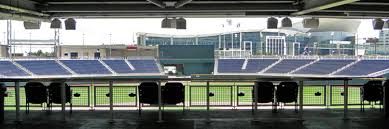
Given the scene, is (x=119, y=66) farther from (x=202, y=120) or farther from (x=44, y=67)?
(x=202, y=120)

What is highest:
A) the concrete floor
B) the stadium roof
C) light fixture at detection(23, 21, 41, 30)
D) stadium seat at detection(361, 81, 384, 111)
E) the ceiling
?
the stadium roof

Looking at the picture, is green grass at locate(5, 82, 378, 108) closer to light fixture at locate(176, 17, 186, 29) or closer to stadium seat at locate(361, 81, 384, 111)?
stadium seat at locate(361, 81, 384, 111)

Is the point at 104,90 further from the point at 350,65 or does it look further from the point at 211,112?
the point at 350,65

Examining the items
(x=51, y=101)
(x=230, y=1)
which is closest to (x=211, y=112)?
(x=230, y=1)

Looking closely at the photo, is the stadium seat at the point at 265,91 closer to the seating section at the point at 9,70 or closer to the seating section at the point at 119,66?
the seating section at the point at 9,70

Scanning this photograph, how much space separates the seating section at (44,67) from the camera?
129 feet

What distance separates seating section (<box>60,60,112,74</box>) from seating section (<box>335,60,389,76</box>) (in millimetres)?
24404

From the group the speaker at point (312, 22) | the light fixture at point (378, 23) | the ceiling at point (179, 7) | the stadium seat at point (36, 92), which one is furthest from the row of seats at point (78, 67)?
the light fixture at point (378, 23)

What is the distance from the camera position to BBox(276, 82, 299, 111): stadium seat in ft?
25.7

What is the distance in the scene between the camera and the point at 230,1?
9016 millimetres

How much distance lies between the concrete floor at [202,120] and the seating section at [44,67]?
109 ft

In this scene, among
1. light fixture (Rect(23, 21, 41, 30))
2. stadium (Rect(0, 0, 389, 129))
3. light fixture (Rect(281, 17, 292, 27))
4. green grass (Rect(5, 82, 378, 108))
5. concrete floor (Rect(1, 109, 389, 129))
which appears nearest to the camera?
concrete floor (Rect(1, 109, 389, 129))

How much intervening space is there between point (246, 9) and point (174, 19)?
80.6 inches

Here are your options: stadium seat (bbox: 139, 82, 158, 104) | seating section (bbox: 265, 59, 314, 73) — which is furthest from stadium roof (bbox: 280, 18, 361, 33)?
stadium seat (bbox: 139, 82, 158, 104)
